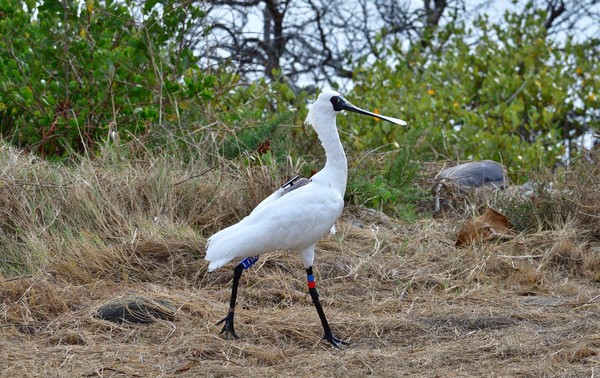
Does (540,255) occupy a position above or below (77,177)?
below

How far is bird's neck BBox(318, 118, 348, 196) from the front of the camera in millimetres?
5238

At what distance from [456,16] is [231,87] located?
18.7 feet

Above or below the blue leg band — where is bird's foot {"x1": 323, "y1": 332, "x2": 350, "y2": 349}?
below

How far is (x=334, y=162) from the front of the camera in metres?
5.26

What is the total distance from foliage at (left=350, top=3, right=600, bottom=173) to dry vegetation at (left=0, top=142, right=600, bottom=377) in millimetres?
2102

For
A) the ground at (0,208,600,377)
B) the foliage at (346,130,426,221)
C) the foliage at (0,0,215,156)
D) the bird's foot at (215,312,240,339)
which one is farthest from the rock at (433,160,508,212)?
the bird's foot at (215,312,240,339)

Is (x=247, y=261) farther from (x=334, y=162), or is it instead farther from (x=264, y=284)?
(x=264, y=284)

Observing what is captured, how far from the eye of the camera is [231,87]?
844 cm

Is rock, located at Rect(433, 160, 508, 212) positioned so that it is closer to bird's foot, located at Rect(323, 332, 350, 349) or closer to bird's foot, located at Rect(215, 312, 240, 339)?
bird's foot, located at Rect(323, 332, 350, 349)

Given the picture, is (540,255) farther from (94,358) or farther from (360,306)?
(94,358)

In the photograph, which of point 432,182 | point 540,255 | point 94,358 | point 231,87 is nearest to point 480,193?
point 432,182

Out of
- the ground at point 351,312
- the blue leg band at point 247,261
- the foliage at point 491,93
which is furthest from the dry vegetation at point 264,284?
the foliage at point 491,93

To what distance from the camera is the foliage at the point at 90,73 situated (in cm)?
770

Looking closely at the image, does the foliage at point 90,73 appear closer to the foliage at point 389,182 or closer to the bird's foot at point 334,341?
the foliage at point 389,182
